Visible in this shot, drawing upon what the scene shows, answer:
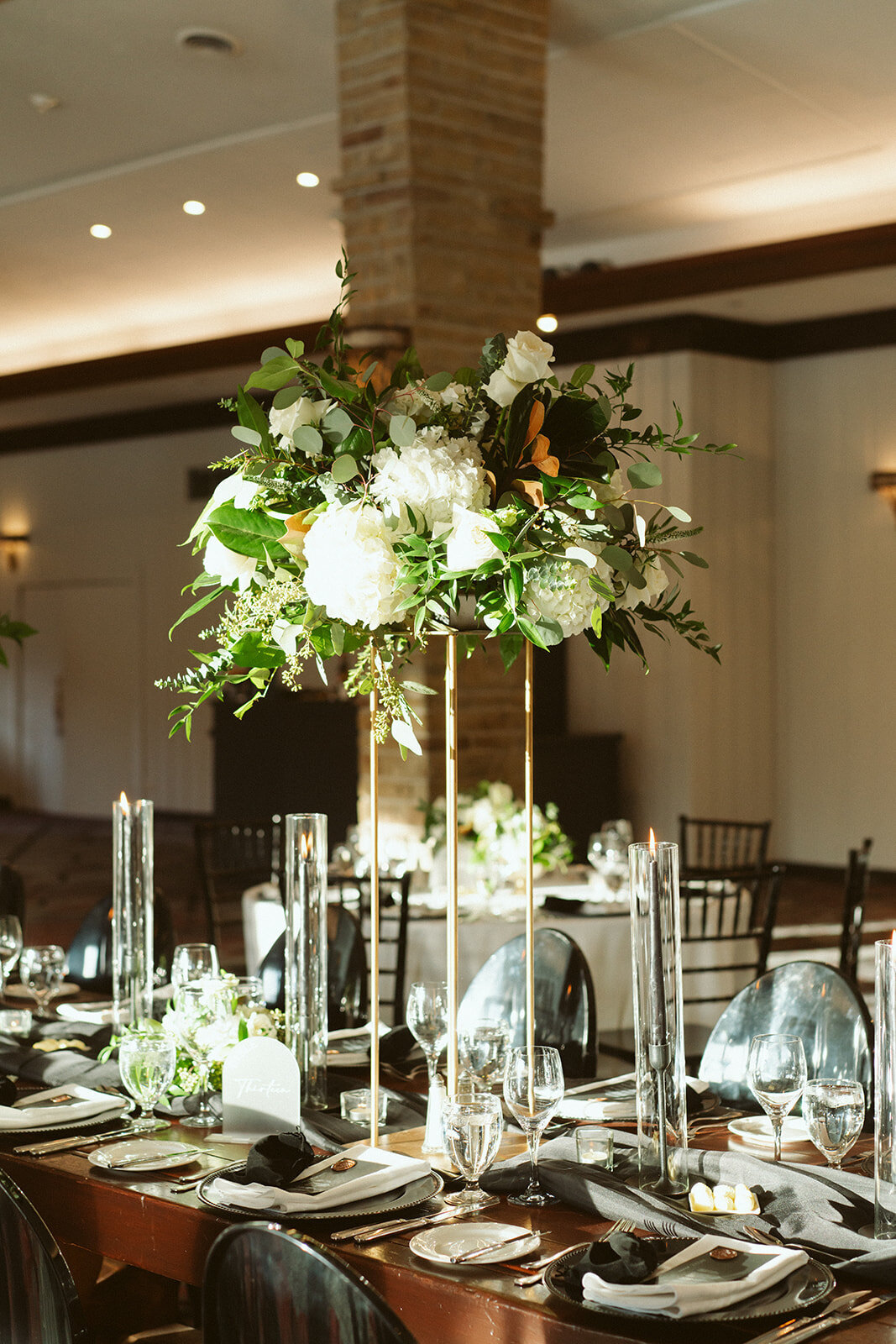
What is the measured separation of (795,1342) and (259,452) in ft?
4.21

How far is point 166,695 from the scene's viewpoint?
13.5 metres

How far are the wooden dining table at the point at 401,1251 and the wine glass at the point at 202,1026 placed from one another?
0.10 m

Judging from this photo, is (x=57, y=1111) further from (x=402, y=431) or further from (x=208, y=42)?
(x=208, y=42)

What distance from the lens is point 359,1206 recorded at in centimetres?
199

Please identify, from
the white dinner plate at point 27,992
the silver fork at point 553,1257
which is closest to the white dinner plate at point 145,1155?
the silver fork at point 553,1257

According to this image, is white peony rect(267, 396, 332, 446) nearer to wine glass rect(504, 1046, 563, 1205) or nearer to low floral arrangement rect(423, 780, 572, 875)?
wine glass rect(504, 1046, 563, 1205)

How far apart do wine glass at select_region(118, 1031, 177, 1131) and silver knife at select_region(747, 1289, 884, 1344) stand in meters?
1.08

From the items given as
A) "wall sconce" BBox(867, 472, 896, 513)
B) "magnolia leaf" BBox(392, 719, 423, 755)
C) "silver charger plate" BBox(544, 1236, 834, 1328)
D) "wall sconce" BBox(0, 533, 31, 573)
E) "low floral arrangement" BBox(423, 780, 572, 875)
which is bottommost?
"silver charger plate" BBox(544, 1236, 834, 1328)

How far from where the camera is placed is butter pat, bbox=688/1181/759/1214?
197cm

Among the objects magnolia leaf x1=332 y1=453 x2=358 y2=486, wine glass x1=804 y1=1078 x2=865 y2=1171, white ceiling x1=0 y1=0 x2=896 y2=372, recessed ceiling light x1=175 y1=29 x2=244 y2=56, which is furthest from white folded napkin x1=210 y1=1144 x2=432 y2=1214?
recessed ceiling light x1=175 y1=29 x2=244 y2=56

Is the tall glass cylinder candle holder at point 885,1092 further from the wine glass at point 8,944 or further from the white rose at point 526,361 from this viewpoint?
the wine glass at point 8,944

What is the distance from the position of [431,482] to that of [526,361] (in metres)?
0.22

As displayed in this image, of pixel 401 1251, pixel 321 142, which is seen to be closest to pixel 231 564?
pixel 401 1251

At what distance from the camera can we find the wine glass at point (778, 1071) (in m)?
2.17
